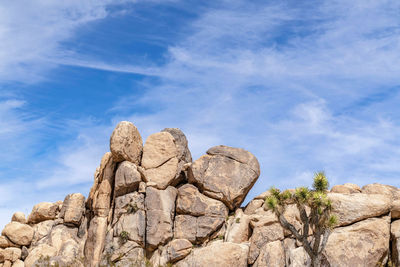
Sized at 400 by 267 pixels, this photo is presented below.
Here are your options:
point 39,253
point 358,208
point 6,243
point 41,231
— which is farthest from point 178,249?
point 6,243

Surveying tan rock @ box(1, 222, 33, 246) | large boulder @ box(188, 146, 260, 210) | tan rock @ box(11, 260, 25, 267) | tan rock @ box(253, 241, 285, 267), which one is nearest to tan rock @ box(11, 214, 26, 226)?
tan rock @ box(1, 222, 33, 246)

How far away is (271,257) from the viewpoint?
34.4m

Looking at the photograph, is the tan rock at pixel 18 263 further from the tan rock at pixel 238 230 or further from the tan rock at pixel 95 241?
the tan rock at pixel 238 230

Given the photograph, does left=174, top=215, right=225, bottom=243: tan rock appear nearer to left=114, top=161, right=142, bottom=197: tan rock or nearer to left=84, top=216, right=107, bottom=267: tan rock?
left=114, top=161, right=142, bottom=197: tan rock

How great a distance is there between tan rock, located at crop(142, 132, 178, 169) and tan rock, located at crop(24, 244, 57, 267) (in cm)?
1093

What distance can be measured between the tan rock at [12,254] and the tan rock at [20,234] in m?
0.80

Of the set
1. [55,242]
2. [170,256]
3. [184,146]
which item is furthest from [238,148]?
[55,242]

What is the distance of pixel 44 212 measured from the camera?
4638 cm

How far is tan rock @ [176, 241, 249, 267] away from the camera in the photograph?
35.5m

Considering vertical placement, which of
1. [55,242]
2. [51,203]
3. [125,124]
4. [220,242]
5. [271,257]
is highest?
[125,124]

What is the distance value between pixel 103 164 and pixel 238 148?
12.1 m

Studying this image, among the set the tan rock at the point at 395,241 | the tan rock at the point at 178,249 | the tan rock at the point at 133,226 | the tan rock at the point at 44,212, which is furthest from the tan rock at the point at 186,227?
the tan rock at the point at 395,241

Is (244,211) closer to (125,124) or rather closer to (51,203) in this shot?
(125,124)

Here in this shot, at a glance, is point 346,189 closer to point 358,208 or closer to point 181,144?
point 358,208
